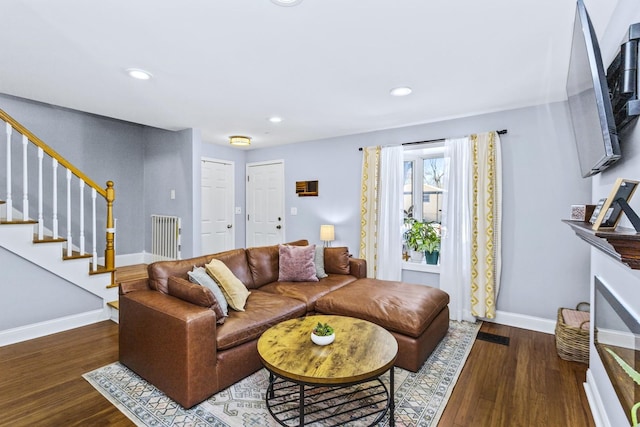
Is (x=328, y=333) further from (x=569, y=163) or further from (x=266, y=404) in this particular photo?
(x=569, y=163)

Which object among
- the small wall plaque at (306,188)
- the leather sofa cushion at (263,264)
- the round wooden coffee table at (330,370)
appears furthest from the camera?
the small wall plaque at (306,188)

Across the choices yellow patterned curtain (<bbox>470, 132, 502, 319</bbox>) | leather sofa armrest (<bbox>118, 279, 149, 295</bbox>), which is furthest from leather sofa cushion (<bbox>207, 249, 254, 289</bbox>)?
yellow patterned curtain (<bbox>470, 132, 502, 319</bbox>)

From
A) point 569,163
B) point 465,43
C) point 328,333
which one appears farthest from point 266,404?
point 569,163

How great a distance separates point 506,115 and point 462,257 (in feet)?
5.36

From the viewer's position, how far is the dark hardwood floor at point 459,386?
1.88 meters

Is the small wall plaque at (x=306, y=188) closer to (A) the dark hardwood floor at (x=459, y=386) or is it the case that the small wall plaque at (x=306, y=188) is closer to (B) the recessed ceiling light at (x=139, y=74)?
(B) the recessed ceiling light at (x=139, y=74)

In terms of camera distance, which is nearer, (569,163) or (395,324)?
(395,324)

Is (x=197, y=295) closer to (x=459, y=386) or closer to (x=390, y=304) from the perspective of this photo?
(x=390, y=304)

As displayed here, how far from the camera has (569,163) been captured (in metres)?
3.05

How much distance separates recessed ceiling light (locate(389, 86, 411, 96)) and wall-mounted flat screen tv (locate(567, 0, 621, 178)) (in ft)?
4.13

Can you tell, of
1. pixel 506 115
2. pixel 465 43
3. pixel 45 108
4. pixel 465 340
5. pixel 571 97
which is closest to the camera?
pixel 571 97

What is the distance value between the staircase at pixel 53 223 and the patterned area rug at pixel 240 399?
1.34 metres

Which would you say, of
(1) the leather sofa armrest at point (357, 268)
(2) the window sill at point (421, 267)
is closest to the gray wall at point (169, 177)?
(1) the leather sofa armrest at point (357, 268)

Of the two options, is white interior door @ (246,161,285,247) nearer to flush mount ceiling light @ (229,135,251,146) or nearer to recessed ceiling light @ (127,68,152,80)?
flush mount ceiling light @ (229,135,251,146)
